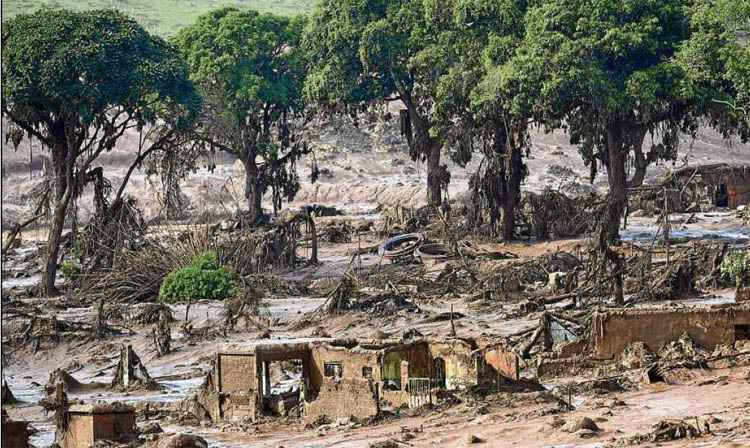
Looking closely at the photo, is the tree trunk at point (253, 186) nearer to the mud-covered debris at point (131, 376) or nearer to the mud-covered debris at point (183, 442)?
the mud-covered debris at point (131, 376)

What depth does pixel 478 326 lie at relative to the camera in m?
33.0

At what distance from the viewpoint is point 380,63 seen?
5453 cm

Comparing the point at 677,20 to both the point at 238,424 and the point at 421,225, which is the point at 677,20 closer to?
the point at 421,225

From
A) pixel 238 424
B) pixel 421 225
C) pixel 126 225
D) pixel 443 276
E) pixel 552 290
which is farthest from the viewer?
pixel 421 225

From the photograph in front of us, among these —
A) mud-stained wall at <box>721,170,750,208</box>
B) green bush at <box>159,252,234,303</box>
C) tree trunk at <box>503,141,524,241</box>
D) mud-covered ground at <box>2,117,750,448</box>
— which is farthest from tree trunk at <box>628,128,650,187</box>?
green bush at <box>159,252,234,303</box>

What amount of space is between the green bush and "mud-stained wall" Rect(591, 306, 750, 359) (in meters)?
14.2

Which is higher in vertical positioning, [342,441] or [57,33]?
[57,33]

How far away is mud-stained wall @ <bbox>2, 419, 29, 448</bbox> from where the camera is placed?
888 inches

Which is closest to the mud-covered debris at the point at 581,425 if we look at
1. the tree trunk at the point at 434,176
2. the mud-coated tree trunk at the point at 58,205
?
the mud-coated tree trunk at the point at 58,205

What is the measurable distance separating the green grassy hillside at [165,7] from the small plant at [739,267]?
194 ft

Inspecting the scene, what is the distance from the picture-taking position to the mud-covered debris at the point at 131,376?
28812 millimetres

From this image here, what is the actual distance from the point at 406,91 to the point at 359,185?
694 inches

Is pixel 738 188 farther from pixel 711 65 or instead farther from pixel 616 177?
pixel 711 65

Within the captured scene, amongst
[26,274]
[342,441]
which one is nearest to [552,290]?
[342,441]
